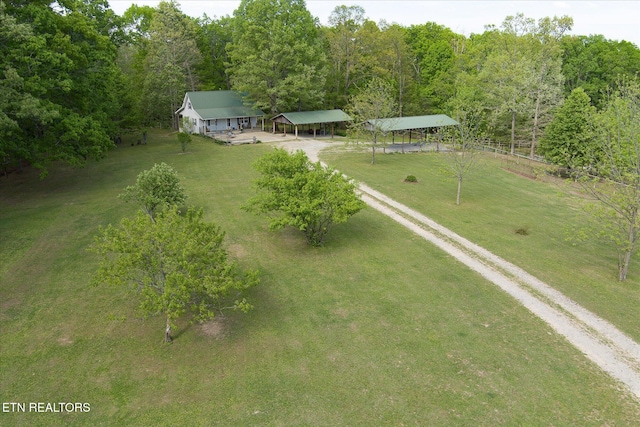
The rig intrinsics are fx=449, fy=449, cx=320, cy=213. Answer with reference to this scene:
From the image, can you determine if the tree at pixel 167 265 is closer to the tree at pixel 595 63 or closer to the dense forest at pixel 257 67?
the dense forest at pixel 257 67

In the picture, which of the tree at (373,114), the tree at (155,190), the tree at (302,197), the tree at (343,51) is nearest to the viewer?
the tree at (302,197)

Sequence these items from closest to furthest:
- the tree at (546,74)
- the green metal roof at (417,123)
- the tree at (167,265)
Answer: the tree at (167,265)
the green metal roof at (417,123)
the tree at (546,74)

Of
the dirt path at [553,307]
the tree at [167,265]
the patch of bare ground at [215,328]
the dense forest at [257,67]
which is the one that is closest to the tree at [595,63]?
the dense forest at [257,67]

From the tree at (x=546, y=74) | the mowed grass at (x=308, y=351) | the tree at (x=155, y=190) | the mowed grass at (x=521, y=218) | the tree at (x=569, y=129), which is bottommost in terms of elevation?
the mowed grass at (x=308, y=351)

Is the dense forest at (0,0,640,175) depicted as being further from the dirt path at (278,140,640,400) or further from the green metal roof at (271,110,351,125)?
the dirt path at (278,140,640,400)

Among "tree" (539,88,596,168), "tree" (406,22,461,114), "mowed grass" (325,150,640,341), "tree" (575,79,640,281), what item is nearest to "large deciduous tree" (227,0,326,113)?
"mowed grass" (325,150,640,341)

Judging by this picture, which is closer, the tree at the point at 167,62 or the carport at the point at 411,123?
the carport at the point at 411,123

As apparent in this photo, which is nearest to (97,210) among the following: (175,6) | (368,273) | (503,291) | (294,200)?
(294,200)
